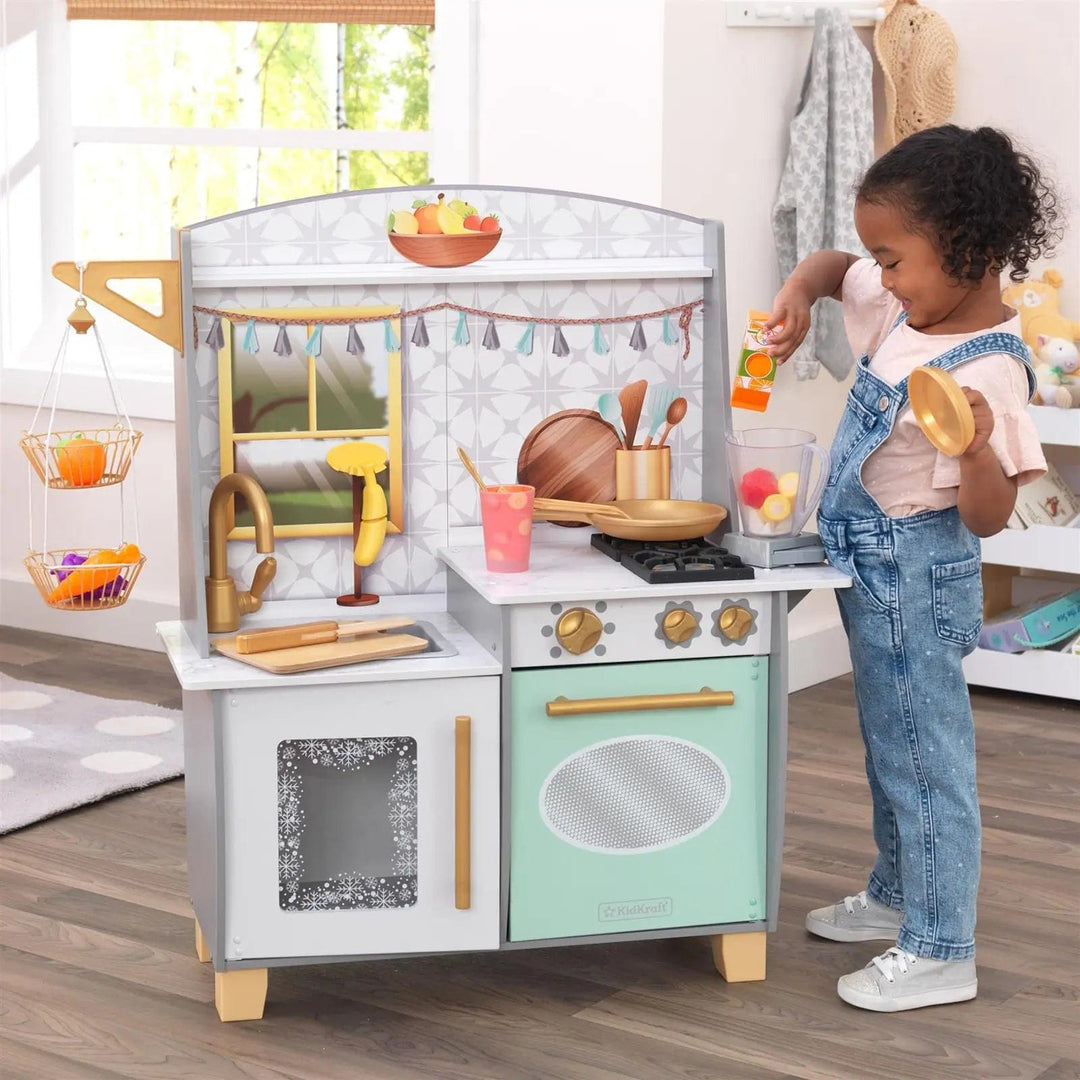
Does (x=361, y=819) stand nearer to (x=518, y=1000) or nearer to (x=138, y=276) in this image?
(x=518, y=1000)

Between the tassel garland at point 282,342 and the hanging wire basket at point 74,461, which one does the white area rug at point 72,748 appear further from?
the tassel garland at point 282,342

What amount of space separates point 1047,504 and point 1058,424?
0.21m

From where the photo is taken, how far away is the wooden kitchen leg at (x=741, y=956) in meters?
2.09

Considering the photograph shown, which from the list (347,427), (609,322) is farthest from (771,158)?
(347,427)

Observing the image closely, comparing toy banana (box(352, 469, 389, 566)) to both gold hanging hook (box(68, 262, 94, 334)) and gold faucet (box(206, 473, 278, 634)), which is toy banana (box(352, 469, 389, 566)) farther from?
gold hanging hook (box(68, 262, 94, 334))

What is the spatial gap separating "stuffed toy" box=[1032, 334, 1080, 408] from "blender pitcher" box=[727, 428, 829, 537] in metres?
1.61

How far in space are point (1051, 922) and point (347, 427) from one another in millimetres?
1206

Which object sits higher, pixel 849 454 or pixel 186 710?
pixel 849 454

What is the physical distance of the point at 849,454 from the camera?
2025 millimetres

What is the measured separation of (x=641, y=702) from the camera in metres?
1.97

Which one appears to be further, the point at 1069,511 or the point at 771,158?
the point at 1069,511

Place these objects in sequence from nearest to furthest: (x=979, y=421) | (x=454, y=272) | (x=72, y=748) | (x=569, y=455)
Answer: (x=979, y=421) < (x=454, y=272) < (x=569, y=455) < (x=72, y=748)

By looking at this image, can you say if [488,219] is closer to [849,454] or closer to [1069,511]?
[849,454]

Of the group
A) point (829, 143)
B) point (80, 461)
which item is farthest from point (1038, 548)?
point (80, 461)
